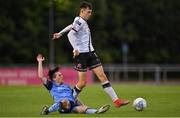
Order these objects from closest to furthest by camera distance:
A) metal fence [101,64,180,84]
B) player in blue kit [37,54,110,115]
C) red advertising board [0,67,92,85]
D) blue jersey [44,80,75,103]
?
player in blue kit [37,54,110,115] < blue jersey [44,80,75,103] < red advertising board [0,67,92,85] < metal fence [101,64,180,84]

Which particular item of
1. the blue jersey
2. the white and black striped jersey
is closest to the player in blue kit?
the blue jersey

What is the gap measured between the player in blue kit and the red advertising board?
30961mm

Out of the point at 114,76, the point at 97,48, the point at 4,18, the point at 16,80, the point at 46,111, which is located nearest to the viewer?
the point at 46,111

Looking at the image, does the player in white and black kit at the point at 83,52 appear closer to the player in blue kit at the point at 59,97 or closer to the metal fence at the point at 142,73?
the player in blue kit at the point at 59,97

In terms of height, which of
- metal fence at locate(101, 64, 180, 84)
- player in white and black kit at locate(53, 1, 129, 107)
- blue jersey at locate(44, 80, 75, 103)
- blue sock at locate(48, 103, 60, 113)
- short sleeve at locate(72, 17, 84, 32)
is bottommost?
metal fence at locate(101, 64, 180, 84)

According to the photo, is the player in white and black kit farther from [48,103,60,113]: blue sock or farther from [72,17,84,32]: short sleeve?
[48,103,60,113]: blue sock

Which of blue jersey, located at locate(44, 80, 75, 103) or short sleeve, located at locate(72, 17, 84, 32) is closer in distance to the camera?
blue jersey, located at locate(44, 80, 75, 103)

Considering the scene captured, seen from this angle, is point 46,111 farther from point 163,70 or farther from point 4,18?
point 4,18

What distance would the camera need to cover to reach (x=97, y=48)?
6800 cm

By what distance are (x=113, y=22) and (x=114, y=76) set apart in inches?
639

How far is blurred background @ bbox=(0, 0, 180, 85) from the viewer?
5581cm

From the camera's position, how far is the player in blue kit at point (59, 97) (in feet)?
51.2

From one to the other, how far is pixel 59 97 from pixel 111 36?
54.4m

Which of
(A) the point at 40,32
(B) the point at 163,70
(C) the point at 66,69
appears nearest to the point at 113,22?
(A) the point at 40,32
